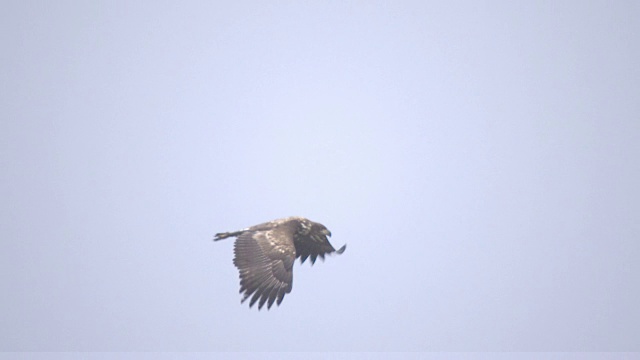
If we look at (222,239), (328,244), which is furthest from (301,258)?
(222,239)

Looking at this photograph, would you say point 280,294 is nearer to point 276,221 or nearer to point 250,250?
point 250,250

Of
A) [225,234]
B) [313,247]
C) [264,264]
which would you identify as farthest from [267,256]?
[313,247]

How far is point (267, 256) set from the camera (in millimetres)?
17797

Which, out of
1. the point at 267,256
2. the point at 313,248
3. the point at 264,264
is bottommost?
the point at 264,264

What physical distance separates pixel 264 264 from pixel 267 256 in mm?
295

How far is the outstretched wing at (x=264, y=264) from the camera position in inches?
669

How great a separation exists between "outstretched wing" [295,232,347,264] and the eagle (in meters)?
0.32

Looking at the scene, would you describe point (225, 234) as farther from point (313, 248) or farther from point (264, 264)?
point (313, 248)

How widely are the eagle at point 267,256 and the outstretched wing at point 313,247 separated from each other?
1.05 ft

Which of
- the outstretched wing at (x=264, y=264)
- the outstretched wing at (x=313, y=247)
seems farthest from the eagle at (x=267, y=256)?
the outstretched wing at (x=313, y=247)

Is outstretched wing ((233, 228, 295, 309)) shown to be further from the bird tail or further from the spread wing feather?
the spread wing feather

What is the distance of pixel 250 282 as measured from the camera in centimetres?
1705

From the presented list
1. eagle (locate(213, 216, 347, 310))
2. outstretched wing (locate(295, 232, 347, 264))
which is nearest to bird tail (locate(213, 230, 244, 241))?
eagle (locate(213, 216, 347, 310))

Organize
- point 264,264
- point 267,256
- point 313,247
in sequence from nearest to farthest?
point 264,264 < point 267,256 < point 313,247
